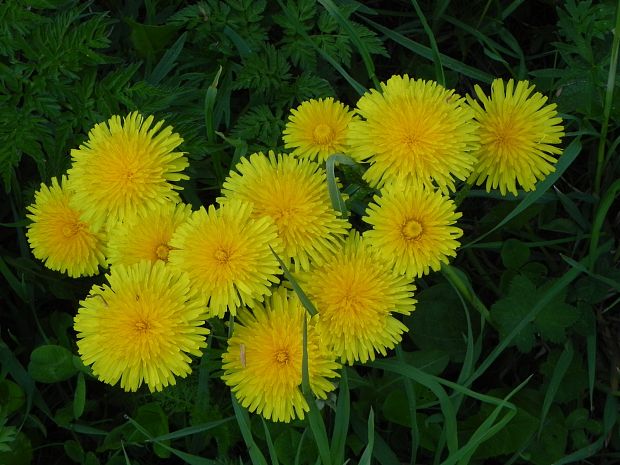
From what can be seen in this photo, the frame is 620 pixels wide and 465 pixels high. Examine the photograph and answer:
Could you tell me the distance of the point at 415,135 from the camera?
1.41 m

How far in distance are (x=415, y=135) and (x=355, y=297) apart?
35 centimetres

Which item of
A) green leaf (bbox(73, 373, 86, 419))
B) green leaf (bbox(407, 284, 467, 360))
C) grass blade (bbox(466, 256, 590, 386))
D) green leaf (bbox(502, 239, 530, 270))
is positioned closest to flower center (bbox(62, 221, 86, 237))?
green leaf (bbox(73, 373, 86, 419))

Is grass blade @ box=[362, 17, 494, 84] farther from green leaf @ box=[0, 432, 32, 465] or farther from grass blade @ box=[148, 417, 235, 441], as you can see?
green leaf @ box=[0, 432, 32, 465]

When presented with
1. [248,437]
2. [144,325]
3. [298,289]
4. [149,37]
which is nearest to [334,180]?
[298,289]

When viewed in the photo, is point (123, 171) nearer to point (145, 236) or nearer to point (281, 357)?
point (145, 236)

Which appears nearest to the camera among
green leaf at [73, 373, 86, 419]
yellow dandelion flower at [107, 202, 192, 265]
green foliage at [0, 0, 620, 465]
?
yellow dandelion flower at [107, 202, 192, 265]

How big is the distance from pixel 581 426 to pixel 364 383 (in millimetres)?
626

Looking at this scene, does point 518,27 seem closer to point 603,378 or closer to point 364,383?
point 603,378

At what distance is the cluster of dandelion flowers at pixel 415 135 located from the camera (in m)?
1.41

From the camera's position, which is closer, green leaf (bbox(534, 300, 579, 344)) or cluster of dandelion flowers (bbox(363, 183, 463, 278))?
cluster of dandelion flowers (bbox(363, 183, 463, 278))

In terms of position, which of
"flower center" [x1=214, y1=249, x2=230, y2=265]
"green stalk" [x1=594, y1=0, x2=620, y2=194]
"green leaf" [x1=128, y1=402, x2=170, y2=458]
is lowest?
"green leaf" [x1=128, y1=402, x2=170, y2=458]

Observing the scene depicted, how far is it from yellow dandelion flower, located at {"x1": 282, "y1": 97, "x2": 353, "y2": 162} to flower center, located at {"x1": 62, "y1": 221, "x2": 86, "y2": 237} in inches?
20.5

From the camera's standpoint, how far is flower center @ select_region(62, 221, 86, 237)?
1.61 m

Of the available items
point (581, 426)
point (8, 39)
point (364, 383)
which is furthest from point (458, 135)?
point (8, 39)
